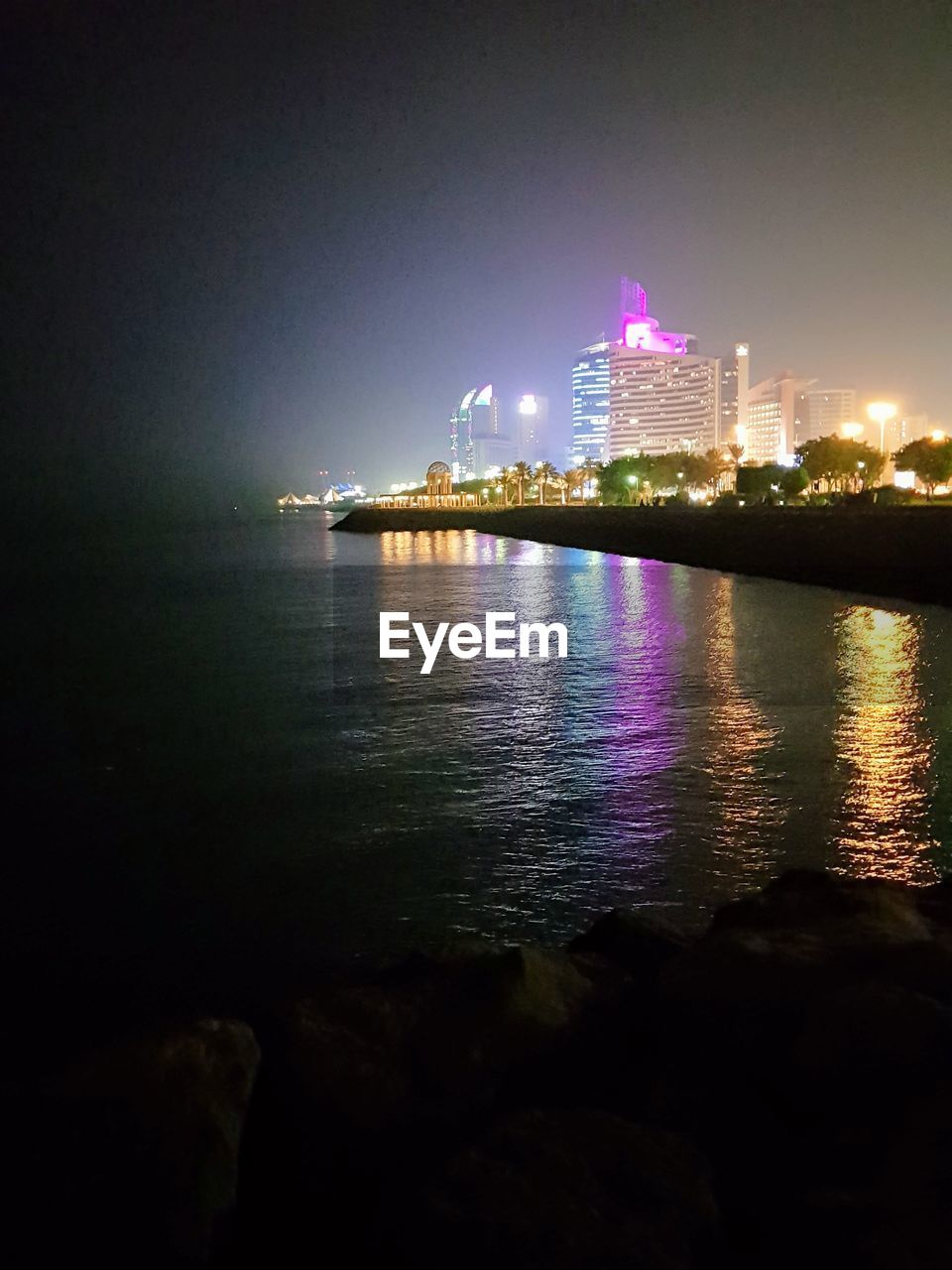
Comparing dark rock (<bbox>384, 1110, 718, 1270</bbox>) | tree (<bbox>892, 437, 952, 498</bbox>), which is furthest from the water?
tree (<bbox>892, 437, 952, 498</bbox>)

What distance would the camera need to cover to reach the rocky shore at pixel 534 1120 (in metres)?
3.06

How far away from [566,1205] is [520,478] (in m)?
149

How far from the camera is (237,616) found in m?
29.9

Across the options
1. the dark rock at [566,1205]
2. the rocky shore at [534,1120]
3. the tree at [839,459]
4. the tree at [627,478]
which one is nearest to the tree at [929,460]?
the tree at [839,459]

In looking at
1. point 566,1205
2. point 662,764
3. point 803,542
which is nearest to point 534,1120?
point 566,1205

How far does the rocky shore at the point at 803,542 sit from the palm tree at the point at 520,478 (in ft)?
210

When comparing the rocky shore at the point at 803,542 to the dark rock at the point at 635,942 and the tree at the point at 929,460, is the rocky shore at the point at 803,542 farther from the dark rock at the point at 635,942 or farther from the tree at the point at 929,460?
the dark rock at the point at 635,942

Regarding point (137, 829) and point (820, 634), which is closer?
point (137, 829)

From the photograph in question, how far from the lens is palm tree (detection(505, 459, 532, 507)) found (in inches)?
5861

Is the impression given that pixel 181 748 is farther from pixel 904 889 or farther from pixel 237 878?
pixel 904 889

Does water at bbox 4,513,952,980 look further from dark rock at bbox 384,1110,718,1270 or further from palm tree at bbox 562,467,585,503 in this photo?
palm tree at bbox 562,467,585,503

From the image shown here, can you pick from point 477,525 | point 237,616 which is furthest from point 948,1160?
point 477,525

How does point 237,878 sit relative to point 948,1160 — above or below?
below

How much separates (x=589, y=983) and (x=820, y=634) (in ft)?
59.3
